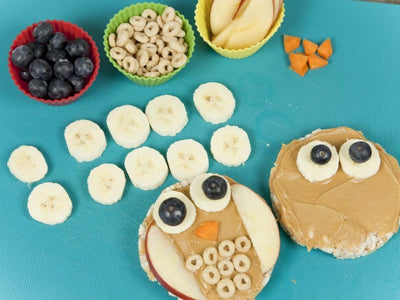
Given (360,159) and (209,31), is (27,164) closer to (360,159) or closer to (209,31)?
(209,31)

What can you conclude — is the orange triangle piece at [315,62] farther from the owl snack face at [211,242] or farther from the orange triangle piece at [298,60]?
the owl snack face at [211,242]

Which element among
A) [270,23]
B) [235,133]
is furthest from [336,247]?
[270,23]

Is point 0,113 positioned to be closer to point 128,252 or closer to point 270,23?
point 128,252

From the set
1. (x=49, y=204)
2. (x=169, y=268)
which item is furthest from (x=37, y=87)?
(x=169, y=268)

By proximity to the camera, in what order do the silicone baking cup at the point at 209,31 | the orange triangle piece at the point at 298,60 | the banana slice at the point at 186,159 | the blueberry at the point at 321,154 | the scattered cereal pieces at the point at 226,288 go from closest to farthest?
the scattered cereal pieces at the point at 226,288, the blueberry at the point at 321,154, the banana slice at the point at 186,159, the silicone baking cup at the point at 209,31, the orange triangle piece at the point at 298,60

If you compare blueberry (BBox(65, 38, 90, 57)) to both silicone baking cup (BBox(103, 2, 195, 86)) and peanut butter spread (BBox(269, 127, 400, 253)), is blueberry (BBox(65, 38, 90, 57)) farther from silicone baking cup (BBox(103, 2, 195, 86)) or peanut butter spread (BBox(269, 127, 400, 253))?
peanut butter spread (BBox(269, 127, 400, 253))

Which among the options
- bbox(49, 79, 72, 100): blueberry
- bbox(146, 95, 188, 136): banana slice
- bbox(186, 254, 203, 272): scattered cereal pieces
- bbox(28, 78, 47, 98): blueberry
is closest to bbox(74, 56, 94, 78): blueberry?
bbox(49, 79, 72, 100): blueberry

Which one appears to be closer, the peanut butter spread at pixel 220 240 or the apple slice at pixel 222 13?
the peanut butter spread at pixel 220 240

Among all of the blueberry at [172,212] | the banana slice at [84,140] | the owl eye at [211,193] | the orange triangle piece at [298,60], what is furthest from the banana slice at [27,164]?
the orange triangle piece at [298,60]
